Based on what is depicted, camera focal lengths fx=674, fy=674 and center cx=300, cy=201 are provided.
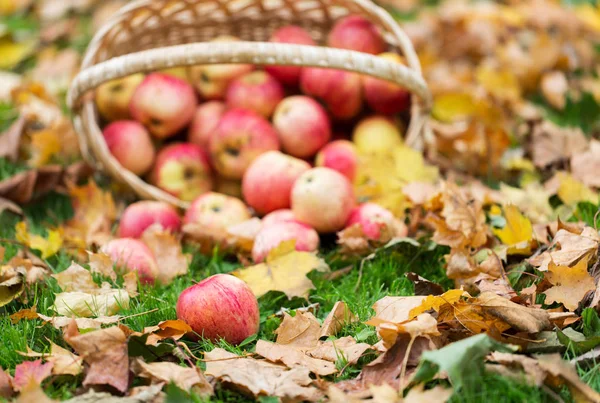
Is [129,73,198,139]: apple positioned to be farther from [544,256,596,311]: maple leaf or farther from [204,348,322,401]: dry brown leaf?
[544,256,596,311]: maple leaf

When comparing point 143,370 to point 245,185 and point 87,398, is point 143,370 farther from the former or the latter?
point 245,185

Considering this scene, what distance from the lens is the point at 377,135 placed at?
2.33 metres

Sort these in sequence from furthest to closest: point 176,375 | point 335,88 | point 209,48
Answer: point 335,88, point 209,48, point 176,375

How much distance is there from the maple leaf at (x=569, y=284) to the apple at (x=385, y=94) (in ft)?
3.46

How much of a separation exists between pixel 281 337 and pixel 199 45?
36.1 inches

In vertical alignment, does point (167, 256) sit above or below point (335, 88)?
below

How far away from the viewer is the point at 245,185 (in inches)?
83.3

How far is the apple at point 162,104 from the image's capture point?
2305 mm

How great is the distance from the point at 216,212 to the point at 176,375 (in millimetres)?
869

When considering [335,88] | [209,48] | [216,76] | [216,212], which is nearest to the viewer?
[209,48]

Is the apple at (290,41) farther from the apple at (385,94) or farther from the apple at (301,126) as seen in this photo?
the apple at (385,94)

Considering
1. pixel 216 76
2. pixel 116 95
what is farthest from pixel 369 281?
pixel 116 95

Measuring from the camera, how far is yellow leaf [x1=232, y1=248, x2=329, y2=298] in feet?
5.44

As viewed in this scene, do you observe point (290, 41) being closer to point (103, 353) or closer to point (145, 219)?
point (145, 219)
